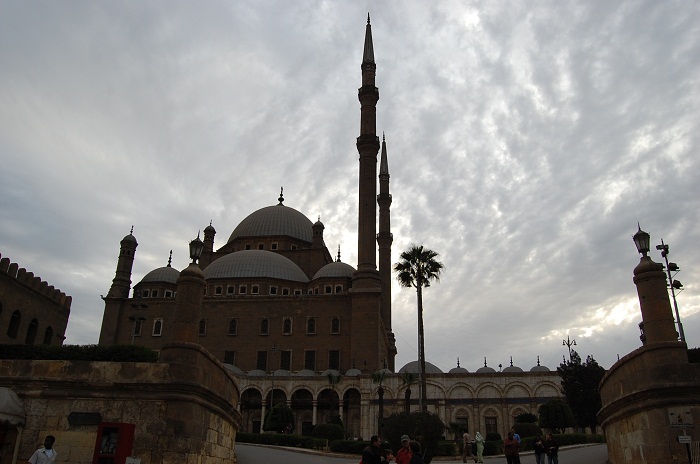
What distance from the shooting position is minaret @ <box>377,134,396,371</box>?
5003 cm

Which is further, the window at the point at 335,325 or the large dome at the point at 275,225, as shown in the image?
the large dome at the point at 275,225

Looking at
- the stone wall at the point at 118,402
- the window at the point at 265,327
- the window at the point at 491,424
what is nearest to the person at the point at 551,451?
the stone wall at the point at 118,402

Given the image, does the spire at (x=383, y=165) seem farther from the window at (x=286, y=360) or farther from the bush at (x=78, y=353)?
the bush at (x=78, y=353)

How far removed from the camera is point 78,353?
12.0 meters

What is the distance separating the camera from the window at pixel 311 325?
4300cm

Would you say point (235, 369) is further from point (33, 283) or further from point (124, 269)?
point (33, 283)

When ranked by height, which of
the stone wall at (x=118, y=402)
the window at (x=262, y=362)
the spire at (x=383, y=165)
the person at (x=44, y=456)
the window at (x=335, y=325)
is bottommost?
the person at (x=44, y=456)

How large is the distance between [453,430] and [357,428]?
6.42 metres

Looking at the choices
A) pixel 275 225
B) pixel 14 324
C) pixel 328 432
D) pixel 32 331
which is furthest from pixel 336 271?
pixel 14 324

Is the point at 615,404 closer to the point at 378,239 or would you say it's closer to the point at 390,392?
the point at 390,392

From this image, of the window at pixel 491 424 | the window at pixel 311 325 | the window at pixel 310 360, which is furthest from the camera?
the window at pixel 311 325

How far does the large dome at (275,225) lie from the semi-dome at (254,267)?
5.08 metres

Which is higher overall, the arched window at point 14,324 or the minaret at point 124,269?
the minaret at point 124,269

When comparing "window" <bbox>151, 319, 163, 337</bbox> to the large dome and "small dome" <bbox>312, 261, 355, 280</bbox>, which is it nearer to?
the large dome
